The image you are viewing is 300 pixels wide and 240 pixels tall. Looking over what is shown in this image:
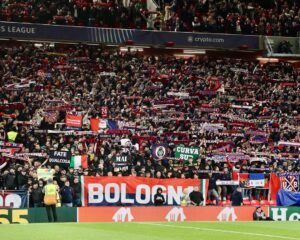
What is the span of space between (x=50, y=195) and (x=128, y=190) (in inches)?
195

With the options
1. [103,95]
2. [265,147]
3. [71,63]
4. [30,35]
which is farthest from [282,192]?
[30,35]

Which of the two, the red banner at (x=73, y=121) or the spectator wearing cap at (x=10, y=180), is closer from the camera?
the spectator wearing cap at (x=10, y=180)

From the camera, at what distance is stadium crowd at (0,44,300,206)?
29.5 metres

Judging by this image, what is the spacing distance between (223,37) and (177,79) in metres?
7.90

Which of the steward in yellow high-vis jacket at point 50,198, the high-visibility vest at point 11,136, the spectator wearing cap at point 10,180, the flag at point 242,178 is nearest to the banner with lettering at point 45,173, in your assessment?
the spectator wearing cap at point 10,180

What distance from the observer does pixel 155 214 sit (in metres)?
25.9

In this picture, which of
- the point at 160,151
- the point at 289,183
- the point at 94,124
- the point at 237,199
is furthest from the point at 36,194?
the point at 289,183

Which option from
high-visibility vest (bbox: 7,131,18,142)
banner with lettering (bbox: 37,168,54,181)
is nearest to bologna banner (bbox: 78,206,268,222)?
banner with lettering (bbox: 37,168,54,181)

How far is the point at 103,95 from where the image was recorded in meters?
37.0

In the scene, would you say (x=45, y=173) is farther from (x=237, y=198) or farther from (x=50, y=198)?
(x=237, y=198)

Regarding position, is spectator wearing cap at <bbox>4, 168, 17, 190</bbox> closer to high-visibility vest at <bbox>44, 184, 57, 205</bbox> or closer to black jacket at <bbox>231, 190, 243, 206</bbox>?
high-visibility vest at <bbox>44, 184, 57, 205</bbox>

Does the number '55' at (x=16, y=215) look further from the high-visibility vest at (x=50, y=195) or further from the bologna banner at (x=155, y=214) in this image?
the bologna banner at (x=155, y=214)

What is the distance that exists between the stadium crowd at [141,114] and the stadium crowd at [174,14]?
6.76 feet

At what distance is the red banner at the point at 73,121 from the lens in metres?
32.1
